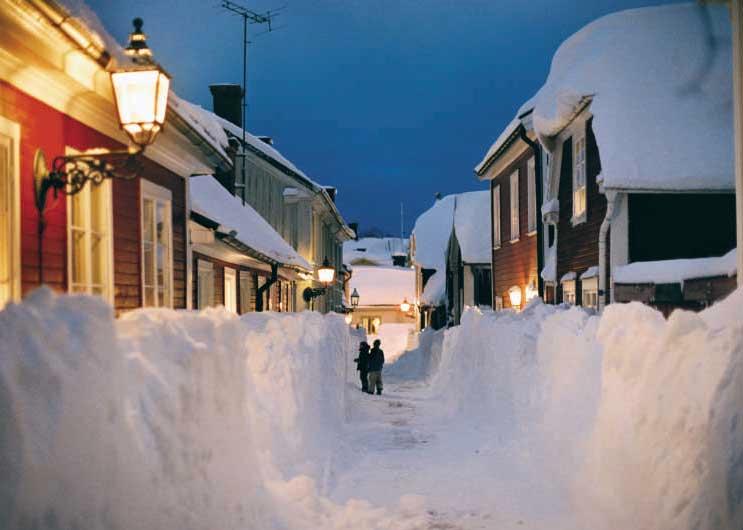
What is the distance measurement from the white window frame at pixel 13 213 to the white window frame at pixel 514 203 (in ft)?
58.3

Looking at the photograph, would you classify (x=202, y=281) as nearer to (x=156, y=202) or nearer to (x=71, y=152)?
(x=156, y=202)

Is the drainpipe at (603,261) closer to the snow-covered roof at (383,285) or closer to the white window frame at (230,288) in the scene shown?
the white window frame at (230,288)

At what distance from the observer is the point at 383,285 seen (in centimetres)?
6619

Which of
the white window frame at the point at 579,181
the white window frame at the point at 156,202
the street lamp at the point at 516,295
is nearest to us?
the white window frame at the point at 156,202

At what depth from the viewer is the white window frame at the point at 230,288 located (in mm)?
17641

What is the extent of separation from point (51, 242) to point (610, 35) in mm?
12283

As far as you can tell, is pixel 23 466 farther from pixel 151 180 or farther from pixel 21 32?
pixel 151 180

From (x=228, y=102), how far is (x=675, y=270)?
1907 centimetres

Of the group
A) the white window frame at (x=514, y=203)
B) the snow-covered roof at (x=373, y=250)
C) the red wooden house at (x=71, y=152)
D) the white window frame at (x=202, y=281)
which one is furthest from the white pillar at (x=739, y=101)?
the snow-covered roof at (x=373, y=250)

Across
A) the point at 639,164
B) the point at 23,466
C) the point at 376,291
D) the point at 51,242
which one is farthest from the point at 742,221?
the point at 376,291

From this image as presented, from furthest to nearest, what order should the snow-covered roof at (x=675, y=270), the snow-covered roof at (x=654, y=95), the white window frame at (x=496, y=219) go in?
the white window frame at (x=496, y=219) → the snow-covered roof at (x=654, y=95) → the snow-covered roof at (x=675, y=270)

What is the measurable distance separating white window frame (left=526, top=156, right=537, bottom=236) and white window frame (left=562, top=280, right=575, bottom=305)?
364cm

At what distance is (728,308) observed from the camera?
6.09 meters

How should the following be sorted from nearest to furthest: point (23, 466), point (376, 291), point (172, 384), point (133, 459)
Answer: point (23, 466) < point (133, 459) < point (172, 384) < point (376, 291)
